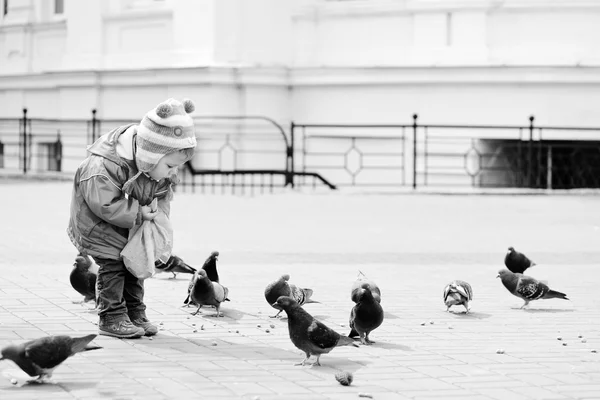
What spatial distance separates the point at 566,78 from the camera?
2067 cm

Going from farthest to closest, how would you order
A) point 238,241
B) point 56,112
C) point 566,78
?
point 56,112 < point 566,78 < point 238,241

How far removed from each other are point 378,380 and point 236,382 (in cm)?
76

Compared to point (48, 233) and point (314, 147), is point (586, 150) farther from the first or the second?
point (48, 233)

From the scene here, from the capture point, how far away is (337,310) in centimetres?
891

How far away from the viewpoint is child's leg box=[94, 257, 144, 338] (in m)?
→ 7.56

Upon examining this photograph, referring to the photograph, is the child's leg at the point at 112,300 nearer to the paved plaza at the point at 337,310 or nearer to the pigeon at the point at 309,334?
the paved plaza at the point at 337,310

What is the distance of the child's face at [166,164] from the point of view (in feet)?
24.4

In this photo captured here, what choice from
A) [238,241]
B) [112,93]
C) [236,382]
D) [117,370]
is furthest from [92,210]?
[112,93]

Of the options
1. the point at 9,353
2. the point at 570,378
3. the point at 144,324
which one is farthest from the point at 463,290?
the point at 9,353

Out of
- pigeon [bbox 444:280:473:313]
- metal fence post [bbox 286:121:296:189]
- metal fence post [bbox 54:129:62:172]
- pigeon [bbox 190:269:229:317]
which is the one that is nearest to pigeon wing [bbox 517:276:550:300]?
pigeon [bbox 444:280:473:313]

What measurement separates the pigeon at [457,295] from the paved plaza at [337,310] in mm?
123

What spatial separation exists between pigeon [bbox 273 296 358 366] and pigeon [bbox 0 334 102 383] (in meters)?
1.28

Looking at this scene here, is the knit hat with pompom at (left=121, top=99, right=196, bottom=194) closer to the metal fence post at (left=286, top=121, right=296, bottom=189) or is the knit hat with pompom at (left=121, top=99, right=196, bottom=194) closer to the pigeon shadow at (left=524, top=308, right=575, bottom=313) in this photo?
the pigeon shadow at (left=524, top=308, right=575, bottom=313)

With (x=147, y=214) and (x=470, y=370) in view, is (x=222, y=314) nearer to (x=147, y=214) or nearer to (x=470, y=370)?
(x=147, y=214)
